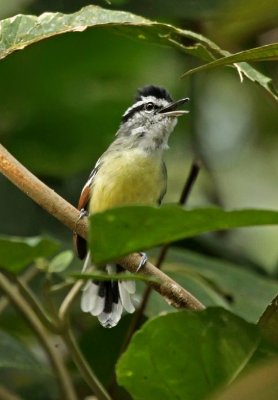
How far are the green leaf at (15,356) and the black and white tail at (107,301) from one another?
1.07 feet

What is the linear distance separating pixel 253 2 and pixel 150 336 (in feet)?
4.21

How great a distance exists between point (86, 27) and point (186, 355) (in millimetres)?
812

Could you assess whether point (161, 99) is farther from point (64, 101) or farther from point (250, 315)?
point (250, 315)

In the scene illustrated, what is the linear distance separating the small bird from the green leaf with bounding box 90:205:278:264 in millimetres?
1391

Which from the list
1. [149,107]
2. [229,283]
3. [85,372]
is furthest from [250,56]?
[149,107]

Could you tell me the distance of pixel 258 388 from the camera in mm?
1224

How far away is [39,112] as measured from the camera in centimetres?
335

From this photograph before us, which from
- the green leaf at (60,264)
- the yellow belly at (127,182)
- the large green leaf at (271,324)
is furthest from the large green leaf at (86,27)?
the yellow belly at (127,182)

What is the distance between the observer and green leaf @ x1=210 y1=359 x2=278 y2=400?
3.97ft

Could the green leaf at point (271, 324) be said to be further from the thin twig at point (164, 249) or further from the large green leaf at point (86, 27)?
the thin twig at point (164, 249)

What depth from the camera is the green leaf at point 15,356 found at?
241 centimetres

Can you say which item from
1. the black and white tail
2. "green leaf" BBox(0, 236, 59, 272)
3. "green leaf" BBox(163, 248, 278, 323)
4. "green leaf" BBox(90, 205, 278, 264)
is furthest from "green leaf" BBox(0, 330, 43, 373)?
"green leaf" BBox(90, 205, 278, 264)

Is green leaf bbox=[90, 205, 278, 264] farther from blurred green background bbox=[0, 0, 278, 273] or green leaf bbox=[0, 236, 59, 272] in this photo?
blurred green background bbox=[0, 0, 278, 273]

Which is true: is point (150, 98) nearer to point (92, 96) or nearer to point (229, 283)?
point (92, 96)
